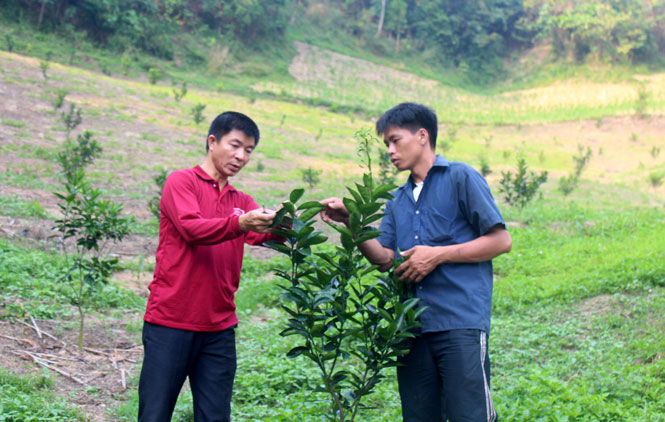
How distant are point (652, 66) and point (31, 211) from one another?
42448 millimetres

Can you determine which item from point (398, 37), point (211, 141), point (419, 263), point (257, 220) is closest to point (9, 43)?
point (211, 141)

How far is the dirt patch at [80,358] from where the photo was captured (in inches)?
159

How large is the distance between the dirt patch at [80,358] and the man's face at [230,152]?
2.08m

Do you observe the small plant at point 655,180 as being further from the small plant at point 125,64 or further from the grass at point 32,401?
the small plant at point 125,64

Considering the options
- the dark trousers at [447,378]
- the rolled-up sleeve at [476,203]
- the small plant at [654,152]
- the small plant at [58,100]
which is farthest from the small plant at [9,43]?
the small plant at [654,152]

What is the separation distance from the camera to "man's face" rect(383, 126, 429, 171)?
8.39ft

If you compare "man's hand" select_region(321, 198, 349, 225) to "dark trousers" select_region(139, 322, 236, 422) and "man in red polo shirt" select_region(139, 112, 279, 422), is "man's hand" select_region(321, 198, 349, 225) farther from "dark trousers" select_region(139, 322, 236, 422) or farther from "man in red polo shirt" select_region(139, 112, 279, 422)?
"dark trousers" select_region(139, 322, 236, 422)

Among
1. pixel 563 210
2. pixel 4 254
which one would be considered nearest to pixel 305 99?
pixel 563 210

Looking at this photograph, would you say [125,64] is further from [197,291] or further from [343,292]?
[343,292]

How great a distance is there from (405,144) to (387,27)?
47.2m

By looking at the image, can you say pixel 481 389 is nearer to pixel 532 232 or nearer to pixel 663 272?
pixel 663 272

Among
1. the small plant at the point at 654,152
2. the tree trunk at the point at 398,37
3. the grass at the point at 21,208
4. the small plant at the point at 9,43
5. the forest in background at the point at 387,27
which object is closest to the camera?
the grass at the point at 21,208

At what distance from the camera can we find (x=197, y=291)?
2393 millimetres

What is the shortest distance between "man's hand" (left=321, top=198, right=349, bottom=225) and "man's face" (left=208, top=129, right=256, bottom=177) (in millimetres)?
428
